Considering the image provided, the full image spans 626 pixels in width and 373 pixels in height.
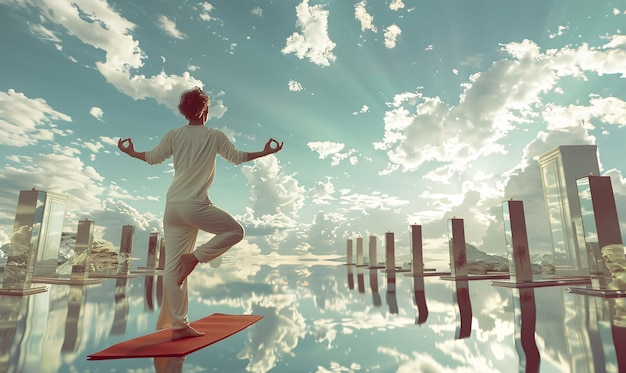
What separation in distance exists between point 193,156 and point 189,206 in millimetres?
581

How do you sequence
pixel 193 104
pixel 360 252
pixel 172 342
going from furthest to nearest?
pixel 360 252 → pixel 193 104 → pixel 172 342

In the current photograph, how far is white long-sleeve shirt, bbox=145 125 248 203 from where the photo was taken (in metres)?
3.52

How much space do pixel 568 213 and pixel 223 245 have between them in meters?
17.0

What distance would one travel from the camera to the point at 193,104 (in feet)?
12.5

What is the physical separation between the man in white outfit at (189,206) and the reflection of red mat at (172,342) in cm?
18

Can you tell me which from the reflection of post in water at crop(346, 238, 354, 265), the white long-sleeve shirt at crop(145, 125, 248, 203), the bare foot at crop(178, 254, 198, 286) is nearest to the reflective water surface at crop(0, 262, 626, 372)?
the bare foot at crop(178, 254, 198, 286)

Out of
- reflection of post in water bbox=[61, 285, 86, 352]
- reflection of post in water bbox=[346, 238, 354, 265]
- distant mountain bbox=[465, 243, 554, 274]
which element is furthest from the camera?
reflection of post in water bbox=[346, 238, 354, 265]

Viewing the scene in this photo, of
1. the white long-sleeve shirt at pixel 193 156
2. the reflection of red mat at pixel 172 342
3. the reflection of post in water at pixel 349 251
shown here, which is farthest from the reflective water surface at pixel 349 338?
the reflection of post in water at pixel 349 251

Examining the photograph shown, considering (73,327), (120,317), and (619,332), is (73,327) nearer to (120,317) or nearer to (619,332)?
(120,317)

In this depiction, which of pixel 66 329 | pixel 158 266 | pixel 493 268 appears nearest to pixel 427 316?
pixel 66 329

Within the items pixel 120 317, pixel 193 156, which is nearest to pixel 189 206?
pixel 193 156

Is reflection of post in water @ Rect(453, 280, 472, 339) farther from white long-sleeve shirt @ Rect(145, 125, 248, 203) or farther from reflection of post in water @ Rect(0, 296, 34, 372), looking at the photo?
reflection of post in water @ Rect(0, 296, 34, 372)

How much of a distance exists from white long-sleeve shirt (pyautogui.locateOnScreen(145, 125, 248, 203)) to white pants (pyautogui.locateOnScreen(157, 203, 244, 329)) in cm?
14

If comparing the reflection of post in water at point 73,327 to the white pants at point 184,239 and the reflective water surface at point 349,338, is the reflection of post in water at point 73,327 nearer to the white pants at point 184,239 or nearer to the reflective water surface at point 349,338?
the reflective water surface at point 349,338
